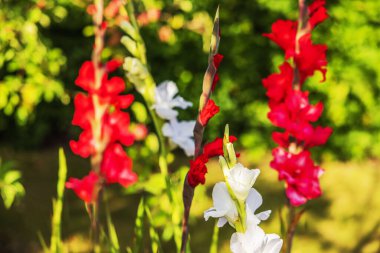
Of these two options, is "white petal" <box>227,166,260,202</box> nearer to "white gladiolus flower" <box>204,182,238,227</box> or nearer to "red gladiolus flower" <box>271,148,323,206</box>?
"white gladiolus flower" <box>204,182,238,227</box>

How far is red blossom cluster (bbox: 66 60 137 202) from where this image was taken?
1.85m

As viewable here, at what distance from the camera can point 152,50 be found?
485cm

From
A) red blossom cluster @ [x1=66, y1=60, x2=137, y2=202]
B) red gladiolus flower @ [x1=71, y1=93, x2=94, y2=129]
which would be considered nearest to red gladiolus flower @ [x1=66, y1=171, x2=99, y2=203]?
red blossom cluster @ [x1=66, y1=60, x2=137, y2=202]

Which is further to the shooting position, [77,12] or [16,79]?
[77,12]

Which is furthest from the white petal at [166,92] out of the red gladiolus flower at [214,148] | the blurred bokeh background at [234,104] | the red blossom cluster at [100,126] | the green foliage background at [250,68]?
the green foliage background at [250,68]

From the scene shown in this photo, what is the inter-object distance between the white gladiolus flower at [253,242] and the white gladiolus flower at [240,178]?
3.1 inches

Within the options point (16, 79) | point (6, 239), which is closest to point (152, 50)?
point (16, 79)

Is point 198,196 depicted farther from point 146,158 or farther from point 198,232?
point 198,232

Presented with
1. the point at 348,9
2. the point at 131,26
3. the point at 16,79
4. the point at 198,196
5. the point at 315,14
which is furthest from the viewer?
the point at 348,9

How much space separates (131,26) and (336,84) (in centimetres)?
321

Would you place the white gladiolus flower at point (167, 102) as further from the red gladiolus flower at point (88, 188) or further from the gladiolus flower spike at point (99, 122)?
the red gladiolus flower at point (88, 188)

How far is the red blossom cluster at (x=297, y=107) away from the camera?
1797mm

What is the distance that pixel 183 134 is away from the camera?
1643mm

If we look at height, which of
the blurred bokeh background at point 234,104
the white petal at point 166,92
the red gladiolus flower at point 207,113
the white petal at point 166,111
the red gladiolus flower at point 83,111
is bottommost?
the blurred bokeh background at point 234,104
